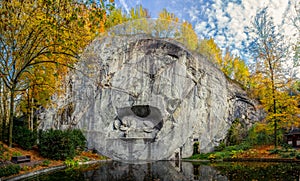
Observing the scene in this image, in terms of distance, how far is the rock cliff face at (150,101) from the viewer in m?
17.4

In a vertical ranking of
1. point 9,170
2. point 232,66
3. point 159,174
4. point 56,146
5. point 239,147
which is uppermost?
point 232,66

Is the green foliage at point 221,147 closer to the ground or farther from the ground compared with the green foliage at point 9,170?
closer to the ground

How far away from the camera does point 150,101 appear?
61.2 feet

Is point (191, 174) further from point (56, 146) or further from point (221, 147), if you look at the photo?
point (221, 147)

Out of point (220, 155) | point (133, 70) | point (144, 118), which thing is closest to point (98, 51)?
point (133, 70)

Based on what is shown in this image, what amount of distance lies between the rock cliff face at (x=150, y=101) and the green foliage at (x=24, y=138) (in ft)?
16.9

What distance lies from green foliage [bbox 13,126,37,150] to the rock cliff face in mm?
5146

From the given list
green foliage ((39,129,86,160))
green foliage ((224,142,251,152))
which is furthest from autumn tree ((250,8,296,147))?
green foliage ((39,129,86,160))

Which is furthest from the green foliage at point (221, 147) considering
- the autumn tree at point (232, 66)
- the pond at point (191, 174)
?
the autumn tree at point (232, 66)

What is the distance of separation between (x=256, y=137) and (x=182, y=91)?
20.2 ft

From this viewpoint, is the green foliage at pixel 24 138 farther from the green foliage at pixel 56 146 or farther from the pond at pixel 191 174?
the pond at pixel 191 174

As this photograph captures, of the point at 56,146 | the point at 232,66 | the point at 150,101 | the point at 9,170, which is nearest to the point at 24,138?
the point at 56,146

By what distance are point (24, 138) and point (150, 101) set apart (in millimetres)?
9010

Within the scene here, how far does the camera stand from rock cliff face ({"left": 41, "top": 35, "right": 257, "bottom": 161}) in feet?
57.1
